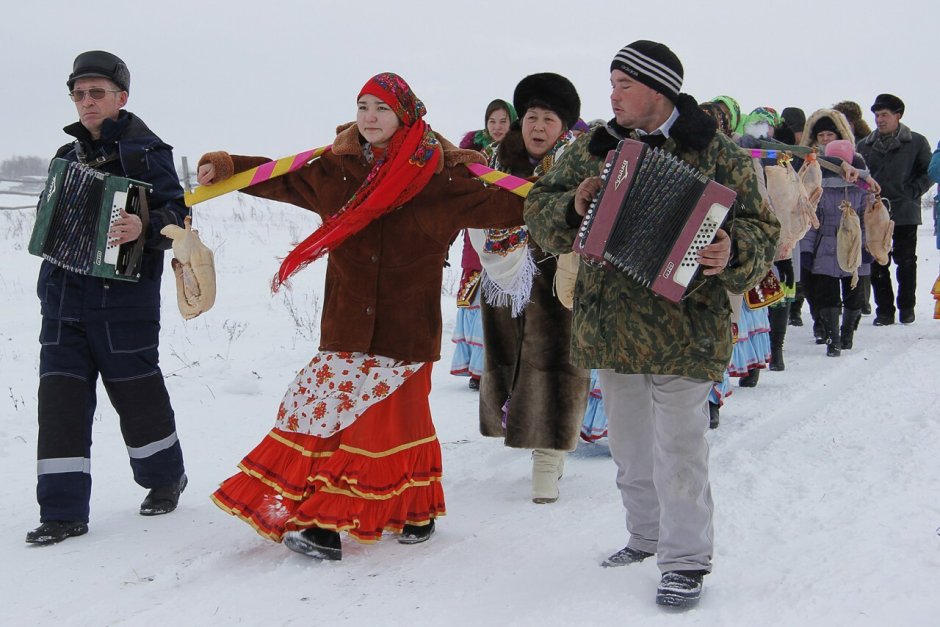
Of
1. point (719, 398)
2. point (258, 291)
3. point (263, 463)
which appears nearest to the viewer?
point (263, 463)

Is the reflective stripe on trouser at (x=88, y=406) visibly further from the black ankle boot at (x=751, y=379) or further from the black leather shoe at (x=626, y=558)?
the black ankle boot at (x=751, y=379)

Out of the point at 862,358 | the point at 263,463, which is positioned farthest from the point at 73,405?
the point at 862,358

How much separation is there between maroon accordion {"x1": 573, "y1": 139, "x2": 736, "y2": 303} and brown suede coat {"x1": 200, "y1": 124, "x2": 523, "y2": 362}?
2.99 ft

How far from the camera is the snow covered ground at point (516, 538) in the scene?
3.45 m

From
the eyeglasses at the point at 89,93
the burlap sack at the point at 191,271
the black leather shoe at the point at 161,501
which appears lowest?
the black leather shoe at the point at 161,501

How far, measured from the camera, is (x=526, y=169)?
5.04 m

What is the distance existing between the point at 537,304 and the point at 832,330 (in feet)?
16.2

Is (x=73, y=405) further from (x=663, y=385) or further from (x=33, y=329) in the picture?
(x=33, y=329)

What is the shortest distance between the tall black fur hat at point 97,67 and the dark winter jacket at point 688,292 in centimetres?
226

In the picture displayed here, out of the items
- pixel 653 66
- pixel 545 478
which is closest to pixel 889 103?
pixel 545 478

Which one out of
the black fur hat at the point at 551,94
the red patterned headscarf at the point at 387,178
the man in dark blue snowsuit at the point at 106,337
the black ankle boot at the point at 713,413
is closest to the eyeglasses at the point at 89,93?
the man in dark blue snowsuit at the point at 106,337

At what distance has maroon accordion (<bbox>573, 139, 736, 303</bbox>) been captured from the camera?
10.6 ft

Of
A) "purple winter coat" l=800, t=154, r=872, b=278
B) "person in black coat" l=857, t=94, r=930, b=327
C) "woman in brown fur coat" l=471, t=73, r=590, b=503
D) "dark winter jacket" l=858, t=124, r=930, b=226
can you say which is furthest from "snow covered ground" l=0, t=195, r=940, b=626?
"dark winter jacket" l=858, t=124, r=930, b=226

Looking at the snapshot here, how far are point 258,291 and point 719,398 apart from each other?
700 centimetres
